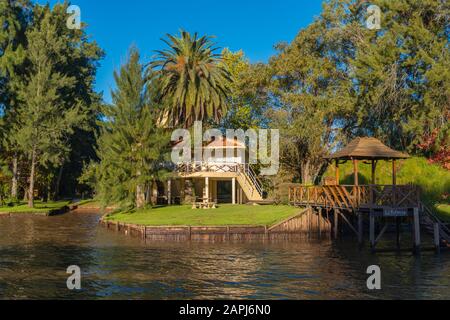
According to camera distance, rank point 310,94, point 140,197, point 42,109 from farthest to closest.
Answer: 1. point 42,109
2. point 310,94
3. point 140,197

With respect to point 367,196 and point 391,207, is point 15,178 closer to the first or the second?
point 367,196

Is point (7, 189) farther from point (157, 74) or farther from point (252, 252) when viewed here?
point (252, 252)

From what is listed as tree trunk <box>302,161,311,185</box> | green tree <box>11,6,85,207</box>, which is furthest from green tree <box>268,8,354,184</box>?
green tree <box>11,6,85,207</box>

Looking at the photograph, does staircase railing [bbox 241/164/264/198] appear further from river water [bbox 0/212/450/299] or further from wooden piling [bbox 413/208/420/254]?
wooden piling [bbox 413/208/420/254]

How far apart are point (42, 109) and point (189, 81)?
1627cm

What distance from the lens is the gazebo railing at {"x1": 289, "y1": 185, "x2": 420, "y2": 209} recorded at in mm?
27359

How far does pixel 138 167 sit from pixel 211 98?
13204mm

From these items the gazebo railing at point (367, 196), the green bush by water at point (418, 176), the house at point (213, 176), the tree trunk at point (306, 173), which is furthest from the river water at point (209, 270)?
the tree trunk at point (306, 173)

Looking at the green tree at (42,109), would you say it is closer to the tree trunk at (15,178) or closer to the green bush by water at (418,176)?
the tree trunk at (15,178)

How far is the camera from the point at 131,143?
42.7 metres

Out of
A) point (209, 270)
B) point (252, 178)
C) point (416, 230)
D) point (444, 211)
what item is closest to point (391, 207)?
point (416, 230)

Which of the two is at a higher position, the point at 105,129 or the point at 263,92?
the point at 263,92

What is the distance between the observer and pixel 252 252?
27.6 meters
